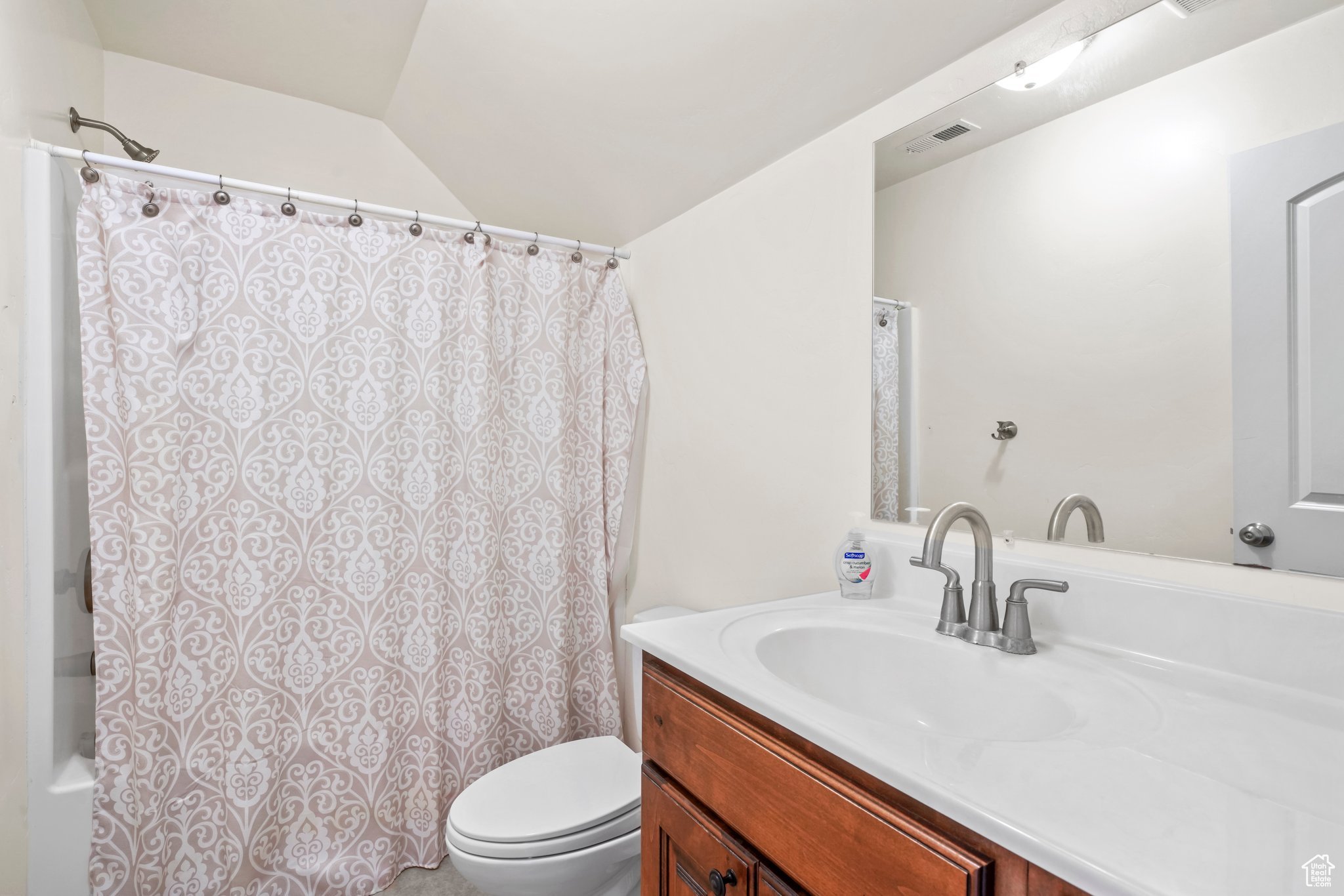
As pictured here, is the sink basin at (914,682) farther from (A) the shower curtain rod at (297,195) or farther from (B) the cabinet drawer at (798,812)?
(A) the shower curtain rod at (297,195)

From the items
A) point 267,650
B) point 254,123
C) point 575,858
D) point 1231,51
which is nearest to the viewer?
point 1231,51

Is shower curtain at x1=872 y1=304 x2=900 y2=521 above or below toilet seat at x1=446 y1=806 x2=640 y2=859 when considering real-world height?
above

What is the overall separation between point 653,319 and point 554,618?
101cm

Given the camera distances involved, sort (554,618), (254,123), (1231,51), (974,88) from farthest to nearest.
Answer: (254,123) → (554,618) → (974,88) → (1231,51)

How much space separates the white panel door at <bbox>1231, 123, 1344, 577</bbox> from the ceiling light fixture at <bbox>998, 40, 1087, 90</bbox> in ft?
1.03

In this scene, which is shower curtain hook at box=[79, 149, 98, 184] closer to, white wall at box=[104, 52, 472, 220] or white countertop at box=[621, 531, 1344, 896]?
white wall at box=[104, 52, 472, 220]

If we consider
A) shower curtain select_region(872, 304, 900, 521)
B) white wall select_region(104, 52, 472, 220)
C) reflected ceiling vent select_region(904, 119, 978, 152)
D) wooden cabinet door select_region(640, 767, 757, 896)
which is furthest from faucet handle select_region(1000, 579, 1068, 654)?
white wall select_region(104, 52, 472, 220)

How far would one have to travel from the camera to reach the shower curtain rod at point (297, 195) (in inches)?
56.7

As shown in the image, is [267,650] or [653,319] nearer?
[267,650]

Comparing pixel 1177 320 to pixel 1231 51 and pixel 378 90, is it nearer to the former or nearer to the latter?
pixel 1231 51

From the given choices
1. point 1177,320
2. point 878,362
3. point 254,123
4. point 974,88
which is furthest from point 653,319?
point 254,123

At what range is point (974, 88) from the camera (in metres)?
1.14

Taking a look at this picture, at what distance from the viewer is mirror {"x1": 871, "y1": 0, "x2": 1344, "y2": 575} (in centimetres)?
79

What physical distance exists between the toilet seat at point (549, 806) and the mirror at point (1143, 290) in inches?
35.0
